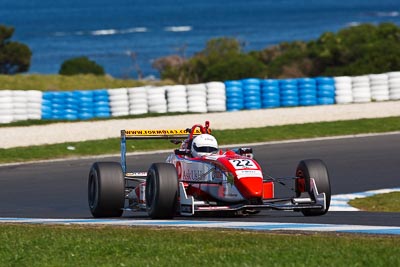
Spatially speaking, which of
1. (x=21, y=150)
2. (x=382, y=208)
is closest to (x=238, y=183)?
(x=382, y=208)

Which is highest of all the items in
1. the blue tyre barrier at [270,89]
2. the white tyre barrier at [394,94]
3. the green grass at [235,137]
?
the blue tyre barrier at [270,89]

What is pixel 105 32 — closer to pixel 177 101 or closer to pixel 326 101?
pixel 326 101

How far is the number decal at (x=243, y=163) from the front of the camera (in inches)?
607

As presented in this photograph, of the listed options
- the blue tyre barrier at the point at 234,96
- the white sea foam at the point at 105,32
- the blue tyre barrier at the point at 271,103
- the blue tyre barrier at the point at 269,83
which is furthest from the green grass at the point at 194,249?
the white sea foam at the point at 105,32

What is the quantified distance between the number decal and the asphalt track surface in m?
0.75

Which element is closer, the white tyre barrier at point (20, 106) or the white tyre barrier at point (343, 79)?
the white tyre barrier at point (20, 106)

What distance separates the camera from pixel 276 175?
24.3 metres

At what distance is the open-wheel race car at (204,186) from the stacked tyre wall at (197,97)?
18.6m

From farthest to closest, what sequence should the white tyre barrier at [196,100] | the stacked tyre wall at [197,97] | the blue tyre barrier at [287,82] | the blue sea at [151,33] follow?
the blue sea at [151,33] < the blue tyre barrier at [287,82] < the white tyre barrier at [196,100] < the stacked tyre wall at [197,97]

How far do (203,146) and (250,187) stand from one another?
164 cm

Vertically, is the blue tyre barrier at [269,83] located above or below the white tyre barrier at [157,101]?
above

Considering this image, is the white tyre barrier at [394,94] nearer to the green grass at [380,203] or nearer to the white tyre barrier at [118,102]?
the white tyre barrier at [118,102]

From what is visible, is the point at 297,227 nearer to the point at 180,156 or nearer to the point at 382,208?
the point at 180,156

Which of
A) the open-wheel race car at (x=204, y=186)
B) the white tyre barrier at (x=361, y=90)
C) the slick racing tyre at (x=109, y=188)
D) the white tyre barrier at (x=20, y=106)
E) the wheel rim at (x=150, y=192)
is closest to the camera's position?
the open-wheel race car at (x=204, y=186)
